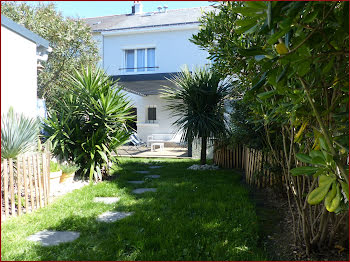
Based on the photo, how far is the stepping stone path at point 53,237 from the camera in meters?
3.42

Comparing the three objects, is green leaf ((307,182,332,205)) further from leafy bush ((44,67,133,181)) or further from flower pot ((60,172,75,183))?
leafy bush ((44,67,133,181))

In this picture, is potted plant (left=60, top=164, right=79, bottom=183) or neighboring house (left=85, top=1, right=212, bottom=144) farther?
neighboring house (left=85, top=1, right=212, bottom=144)

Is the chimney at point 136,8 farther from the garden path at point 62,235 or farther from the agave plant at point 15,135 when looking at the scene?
the garden path at point 62,235

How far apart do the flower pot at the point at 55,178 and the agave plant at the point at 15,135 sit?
0.65 metres

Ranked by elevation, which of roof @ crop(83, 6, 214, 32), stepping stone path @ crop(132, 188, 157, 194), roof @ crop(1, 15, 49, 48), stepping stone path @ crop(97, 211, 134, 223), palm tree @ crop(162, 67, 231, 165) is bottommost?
stepping stone path @ crop(97, 211, 134, 223)

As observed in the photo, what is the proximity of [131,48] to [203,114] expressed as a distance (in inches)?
464

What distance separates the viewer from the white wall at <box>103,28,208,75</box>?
17766 mm

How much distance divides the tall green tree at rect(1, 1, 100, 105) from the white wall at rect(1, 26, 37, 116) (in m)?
7.10

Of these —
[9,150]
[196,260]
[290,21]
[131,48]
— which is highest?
→ [131,48]

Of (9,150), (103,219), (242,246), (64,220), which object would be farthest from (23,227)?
(242,246)

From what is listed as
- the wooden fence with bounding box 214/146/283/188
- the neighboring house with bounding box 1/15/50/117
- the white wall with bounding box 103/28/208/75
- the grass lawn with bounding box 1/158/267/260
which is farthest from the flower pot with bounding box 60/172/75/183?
the white wall with bounding box 103/28/208/75

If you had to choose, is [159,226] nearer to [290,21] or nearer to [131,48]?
[290,21]

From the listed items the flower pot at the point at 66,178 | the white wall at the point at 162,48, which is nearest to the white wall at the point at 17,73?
the flower pot at the point at 66,178

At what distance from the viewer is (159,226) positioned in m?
3.83
